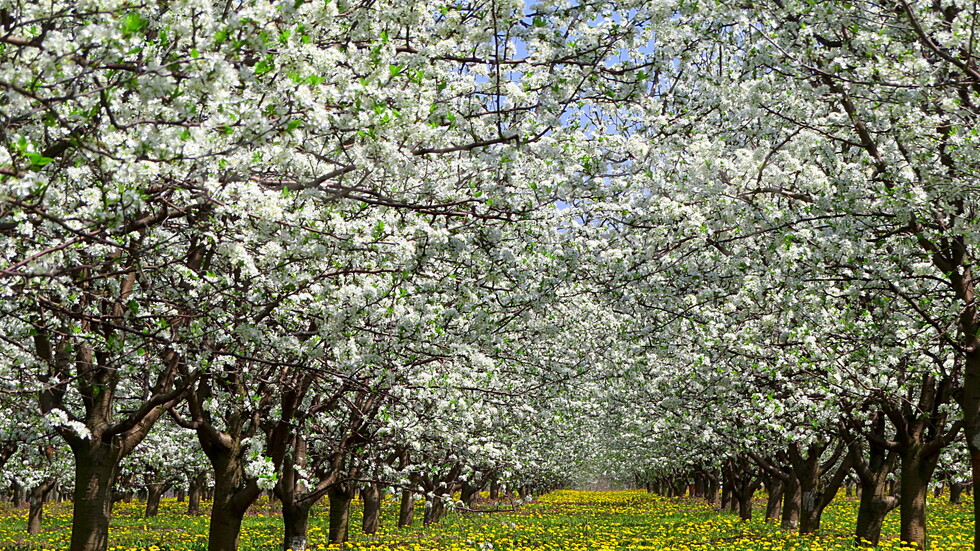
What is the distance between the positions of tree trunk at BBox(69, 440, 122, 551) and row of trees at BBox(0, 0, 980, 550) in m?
0.04

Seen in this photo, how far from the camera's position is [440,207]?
23.2 feet

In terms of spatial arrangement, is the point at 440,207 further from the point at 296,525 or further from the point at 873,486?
the point at 873,486

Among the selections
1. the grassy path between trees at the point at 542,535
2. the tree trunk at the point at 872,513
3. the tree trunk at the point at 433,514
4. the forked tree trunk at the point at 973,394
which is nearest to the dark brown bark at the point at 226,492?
the grassy path between trees at the point at 542,535

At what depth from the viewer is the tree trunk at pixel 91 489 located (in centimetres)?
1005

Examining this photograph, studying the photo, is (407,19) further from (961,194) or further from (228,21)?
(961,194)

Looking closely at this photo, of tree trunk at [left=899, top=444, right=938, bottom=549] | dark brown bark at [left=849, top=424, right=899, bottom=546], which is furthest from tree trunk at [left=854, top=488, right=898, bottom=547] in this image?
tree trunk at [left=899, top=444, right=938, bottom=549]

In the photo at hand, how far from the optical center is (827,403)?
13.8m

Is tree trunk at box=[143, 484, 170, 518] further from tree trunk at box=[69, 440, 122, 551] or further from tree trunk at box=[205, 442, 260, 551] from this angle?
tree trunk at box=[69, 440, 122, 551]

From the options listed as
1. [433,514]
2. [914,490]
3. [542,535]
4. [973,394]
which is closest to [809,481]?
[914,490]

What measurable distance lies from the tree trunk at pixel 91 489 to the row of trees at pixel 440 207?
38 millimetres

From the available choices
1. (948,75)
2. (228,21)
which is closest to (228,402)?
(228,21)

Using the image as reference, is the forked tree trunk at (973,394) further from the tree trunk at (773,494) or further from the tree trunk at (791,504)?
the tree trunk at (773,494)

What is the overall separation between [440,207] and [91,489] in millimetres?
6184

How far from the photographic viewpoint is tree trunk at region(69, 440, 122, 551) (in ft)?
33.0
